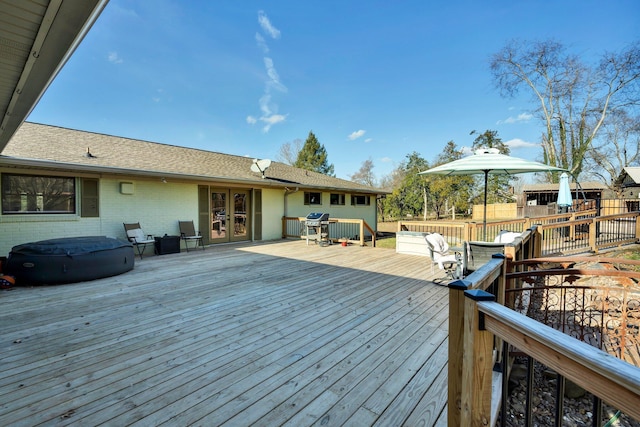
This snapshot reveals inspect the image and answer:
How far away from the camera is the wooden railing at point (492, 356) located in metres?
0.74

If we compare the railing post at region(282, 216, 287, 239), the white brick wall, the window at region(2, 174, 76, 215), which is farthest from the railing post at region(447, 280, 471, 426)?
the railing post at region(282, 216, 287, 239)

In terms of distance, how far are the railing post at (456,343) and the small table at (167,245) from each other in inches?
326

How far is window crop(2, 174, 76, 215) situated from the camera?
6.24m

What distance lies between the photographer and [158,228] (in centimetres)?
838

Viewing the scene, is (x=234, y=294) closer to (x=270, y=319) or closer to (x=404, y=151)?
(x=270, y=319)

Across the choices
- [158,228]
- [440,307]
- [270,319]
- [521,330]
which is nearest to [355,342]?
[270,319]

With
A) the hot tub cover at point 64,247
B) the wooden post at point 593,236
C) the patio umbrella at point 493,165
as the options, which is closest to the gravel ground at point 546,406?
the patio umbrella at point 493,165

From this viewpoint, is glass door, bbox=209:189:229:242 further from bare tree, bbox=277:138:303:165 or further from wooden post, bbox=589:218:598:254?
bare tree, bbox=277:138:303:165

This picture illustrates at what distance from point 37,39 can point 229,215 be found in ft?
27.4

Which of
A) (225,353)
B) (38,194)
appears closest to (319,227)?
(225,353)

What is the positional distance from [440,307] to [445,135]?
24056 millimetres

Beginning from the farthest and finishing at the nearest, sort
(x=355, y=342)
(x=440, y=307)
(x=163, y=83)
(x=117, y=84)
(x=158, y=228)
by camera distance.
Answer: (x=163, y=83) → (x=117, y=84) → (x=158, y=228) → (x=440, y=307) → (x=355, y=342)

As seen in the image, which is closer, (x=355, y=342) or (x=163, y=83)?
(x=355, y=342)

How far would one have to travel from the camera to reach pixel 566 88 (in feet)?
60.9
